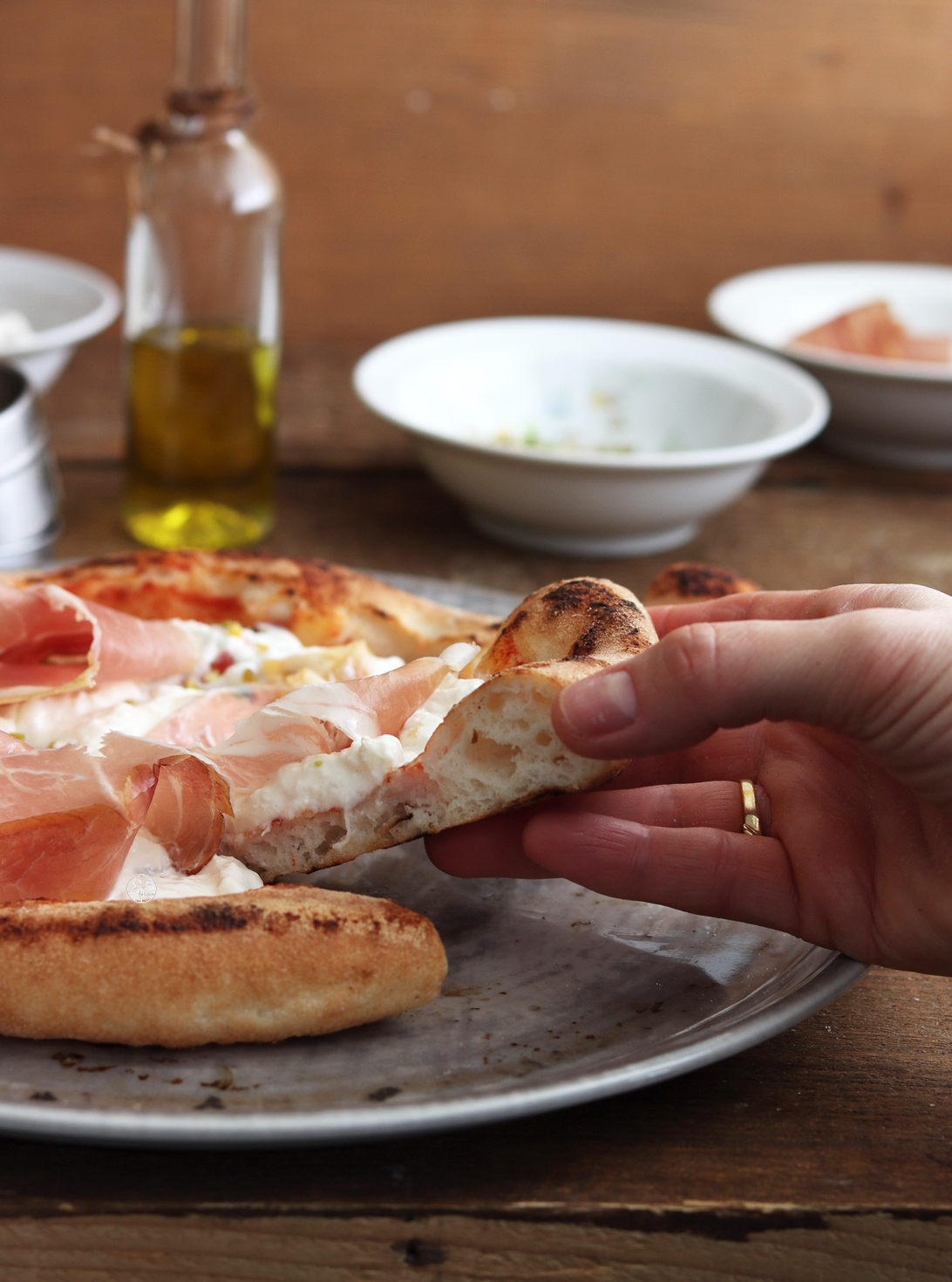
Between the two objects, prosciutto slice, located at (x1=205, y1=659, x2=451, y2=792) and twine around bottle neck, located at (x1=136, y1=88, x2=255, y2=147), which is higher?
twine around bottle neck, located at (x1=136, y1=88, x2=255, y2=147)

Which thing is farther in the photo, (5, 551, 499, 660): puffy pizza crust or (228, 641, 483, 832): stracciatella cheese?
(5, 551, 499, 660): puffy pizza crust

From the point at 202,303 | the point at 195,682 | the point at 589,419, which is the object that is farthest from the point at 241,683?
the point at 589,419

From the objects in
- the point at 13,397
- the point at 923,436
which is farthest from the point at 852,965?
the point at 923,436

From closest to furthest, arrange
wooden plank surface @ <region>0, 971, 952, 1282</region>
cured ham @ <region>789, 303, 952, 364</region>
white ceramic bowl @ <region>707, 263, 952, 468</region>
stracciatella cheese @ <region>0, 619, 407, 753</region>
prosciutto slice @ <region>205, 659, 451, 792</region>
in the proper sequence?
wooden plank surface @ <region>0, 971, 952, 1282</region> → prosciutto slice @ <region>205, 659, 451, 792</region> → stracciatella cheese @ <region>0, 619, 407, 753</region> → white ceramic bowl @ <region>707, 263, 952, 468</region> → cured ham @ <region>789, 303, 952, 364</region>

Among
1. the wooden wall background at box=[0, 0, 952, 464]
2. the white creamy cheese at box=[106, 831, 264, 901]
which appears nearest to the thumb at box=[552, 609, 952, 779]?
the white creamy cheese at box=[106, 831, 264, 901]

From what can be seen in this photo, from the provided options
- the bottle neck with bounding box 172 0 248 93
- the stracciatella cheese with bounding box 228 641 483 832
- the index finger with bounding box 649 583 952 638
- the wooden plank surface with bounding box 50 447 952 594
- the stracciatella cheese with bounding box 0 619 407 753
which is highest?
the bottle neck with bounding box 172 0 248 93

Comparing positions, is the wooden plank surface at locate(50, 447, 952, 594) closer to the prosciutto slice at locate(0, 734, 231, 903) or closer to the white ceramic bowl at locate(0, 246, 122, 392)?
the white ceramic bowl at locate(0, 246, 122, 392)

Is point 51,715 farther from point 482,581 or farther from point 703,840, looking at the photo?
point 482,581

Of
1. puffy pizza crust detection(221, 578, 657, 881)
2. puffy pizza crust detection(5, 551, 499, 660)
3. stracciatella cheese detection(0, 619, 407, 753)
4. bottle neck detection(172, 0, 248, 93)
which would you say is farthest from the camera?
bottle neck detection(172, 0, 248, 93)

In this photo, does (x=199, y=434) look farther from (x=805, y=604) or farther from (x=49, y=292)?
(x=805, y=604)
